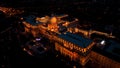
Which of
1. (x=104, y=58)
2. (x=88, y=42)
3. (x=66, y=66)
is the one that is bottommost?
(x=66, y=66)

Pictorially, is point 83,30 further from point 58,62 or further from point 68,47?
point 58,62

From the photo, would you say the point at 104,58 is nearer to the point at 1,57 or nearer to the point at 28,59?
the point at 28,59

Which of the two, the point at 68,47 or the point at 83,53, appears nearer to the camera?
the point at 83,53

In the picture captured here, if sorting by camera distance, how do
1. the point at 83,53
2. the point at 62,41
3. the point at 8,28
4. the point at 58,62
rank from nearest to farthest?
the point at 83,53, the point at 58,62, the point at 62,41, the point at 8,28

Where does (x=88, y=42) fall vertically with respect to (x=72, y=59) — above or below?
above

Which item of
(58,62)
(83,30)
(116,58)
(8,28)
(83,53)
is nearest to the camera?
(116,58)

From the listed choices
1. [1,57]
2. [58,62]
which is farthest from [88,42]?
Result: [1,57]

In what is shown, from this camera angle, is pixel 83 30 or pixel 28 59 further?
pixel 83 30

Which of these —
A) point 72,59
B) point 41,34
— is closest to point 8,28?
point 41,34

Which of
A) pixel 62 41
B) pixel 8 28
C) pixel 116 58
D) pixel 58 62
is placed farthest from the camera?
pixel 8 28
